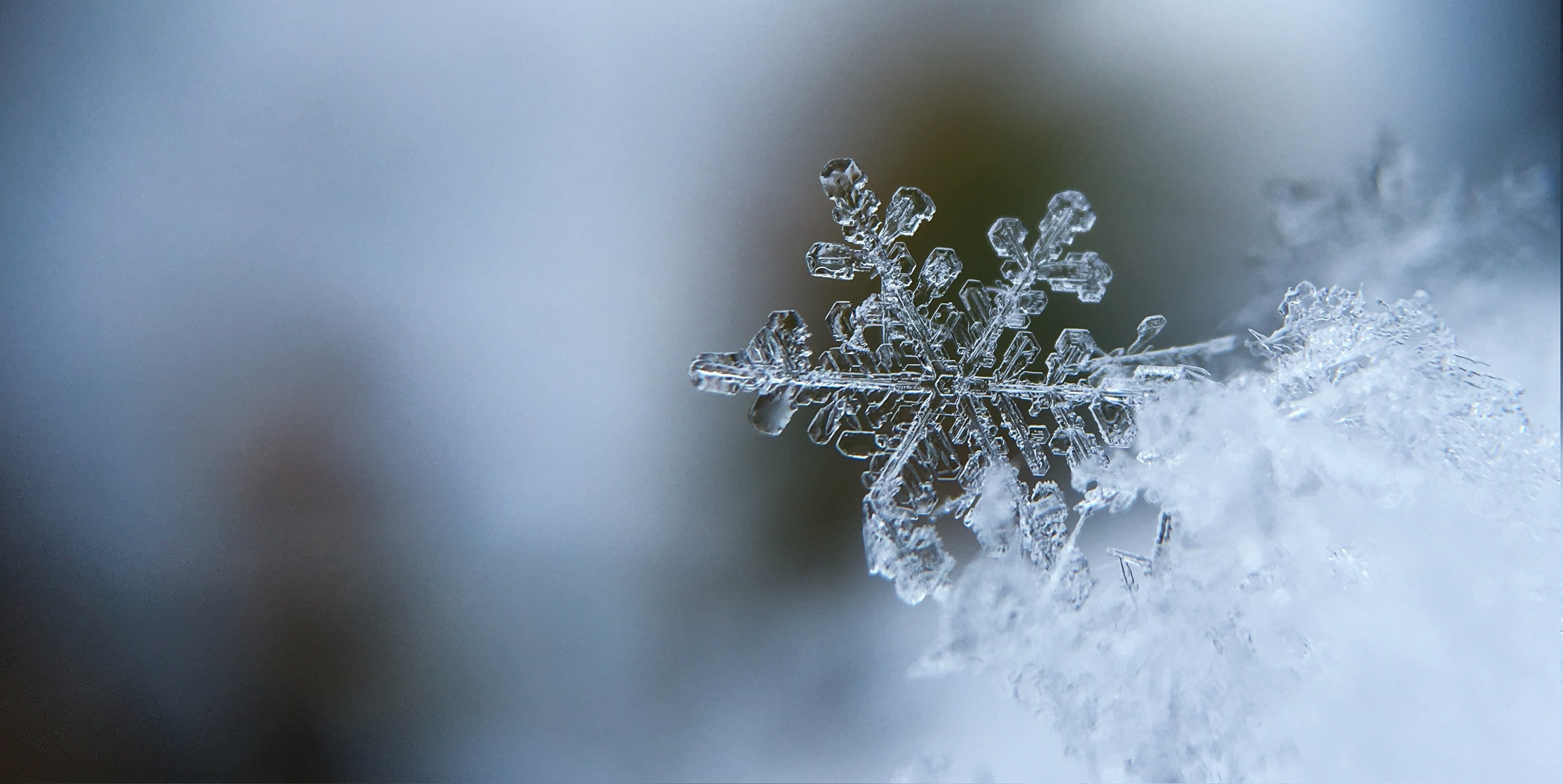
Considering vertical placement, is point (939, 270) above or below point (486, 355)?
above

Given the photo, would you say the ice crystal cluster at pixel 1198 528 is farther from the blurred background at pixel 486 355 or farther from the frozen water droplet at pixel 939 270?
the blurred background at pixel 486 355

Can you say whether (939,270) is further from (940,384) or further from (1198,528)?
(1198,528)

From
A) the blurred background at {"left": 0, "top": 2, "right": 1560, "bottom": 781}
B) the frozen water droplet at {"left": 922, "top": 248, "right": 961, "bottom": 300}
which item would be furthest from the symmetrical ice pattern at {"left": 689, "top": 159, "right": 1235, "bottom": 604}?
the blurred background at {"left": 0, "top": 2, "right": 1560, "bottom": 781}

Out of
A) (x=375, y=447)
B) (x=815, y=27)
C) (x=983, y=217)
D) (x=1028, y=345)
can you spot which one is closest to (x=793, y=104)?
(x=815, y=27)

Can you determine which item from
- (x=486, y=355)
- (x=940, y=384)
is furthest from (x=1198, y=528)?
(x=486, y=355)

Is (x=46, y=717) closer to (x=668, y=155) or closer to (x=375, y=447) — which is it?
(x=375, y=447)

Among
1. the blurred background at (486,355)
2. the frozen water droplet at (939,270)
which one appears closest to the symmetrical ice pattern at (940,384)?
the frozen water droplet at (939,270)

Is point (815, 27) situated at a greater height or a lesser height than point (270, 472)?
greater

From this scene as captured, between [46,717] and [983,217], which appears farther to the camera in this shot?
[983,217]
